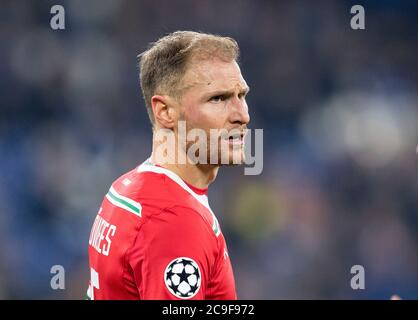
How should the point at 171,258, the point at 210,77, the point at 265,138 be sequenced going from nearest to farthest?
the point at 171,258 < the point at 210,77 < the point at 265,138

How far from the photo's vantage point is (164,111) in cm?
329

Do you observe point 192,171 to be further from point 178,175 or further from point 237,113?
point 237,113

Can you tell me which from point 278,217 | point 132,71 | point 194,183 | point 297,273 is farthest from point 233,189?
point 194,183

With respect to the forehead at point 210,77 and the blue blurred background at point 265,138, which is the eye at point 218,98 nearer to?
the forehead at point 210,77

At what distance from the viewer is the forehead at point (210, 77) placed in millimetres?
3205

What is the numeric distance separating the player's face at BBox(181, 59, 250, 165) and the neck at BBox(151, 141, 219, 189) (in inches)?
2.7

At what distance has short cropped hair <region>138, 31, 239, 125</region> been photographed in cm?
325

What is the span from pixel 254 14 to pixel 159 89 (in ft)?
17.0

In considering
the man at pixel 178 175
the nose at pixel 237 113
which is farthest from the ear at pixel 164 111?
the nose at pixel 237 113

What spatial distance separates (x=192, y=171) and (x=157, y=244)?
536 mm

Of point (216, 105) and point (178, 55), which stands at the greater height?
point (178, 55)

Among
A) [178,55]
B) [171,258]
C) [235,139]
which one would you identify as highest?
[178,55]

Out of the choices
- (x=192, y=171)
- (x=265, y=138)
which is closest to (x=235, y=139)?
(x=192, y=171)
